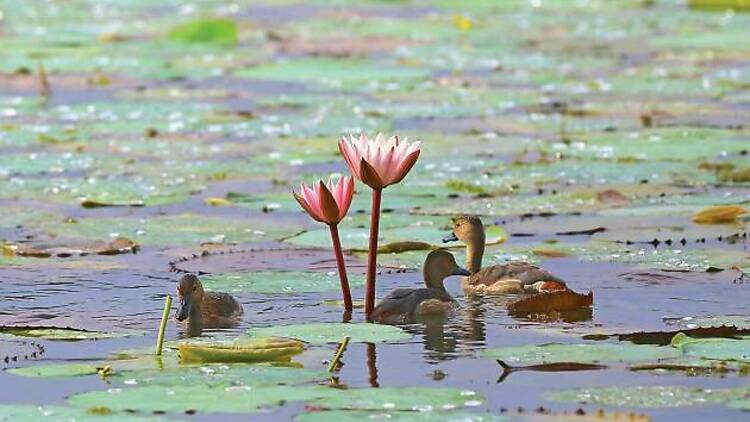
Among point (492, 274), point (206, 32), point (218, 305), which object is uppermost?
point (206, 32)

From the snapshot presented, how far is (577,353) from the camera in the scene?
6.18 meters

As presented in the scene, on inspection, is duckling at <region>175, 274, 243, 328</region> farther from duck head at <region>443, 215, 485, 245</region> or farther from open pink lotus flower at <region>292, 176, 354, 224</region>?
duck head at <region>443, 215, 485, 245</region>

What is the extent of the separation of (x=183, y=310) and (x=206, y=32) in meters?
12.1

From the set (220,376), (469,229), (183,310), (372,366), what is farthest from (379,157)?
Result: (469,229)

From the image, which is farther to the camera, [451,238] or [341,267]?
[451,238]

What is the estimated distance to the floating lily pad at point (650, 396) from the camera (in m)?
5.50

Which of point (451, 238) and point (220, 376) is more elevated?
point (451, 238)

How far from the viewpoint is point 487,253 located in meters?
8.52

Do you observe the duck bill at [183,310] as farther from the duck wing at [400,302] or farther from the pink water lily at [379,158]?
the pink water lily at [379,158]

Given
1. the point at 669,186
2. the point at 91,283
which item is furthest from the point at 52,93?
the point at 91,283

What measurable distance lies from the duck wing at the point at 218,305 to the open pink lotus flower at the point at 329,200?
19.6 inches

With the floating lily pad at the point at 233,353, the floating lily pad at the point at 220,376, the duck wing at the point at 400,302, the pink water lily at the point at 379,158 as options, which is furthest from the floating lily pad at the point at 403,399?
the duck wing at the point at 400,302

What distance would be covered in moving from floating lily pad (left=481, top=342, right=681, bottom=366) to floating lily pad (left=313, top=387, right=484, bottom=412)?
0.53 meters

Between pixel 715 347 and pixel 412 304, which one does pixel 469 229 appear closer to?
pixel 412 304
